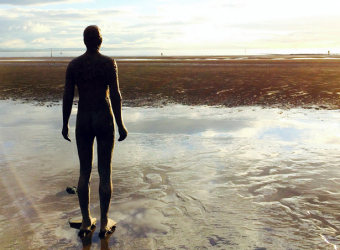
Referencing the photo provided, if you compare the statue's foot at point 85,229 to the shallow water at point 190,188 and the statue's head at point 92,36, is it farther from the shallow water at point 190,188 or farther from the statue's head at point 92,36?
the statue's head at point 92,36

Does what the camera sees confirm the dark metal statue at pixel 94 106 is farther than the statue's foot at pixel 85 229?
No

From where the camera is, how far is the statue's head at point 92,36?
4441 mm

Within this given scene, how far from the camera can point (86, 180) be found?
15.3 ft

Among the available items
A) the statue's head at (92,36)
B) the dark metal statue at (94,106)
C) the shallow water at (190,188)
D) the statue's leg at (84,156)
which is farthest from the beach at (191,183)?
the statue's head at (92,36)

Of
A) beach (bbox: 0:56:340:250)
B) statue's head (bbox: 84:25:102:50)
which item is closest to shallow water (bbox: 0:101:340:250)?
beach (bbox: 0:56:340:250)

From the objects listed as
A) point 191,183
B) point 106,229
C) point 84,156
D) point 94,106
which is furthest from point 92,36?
point 191,183

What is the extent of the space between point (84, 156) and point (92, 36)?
1.46 m

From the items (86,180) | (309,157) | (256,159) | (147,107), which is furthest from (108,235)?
(147,107)

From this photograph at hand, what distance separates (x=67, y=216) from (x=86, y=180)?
2.60ft

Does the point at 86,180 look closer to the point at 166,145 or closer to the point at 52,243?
the point at 52,243

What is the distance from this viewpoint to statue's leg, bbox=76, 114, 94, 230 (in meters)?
4.50

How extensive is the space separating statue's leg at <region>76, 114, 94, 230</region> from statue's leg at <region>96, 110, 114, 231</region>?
0.41 feet

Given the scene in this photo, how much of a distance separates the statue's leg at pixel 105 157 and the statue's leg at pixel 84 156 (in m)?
0.12

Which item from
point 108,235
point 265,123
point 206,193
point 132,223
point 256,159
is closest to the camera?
point 108,235
